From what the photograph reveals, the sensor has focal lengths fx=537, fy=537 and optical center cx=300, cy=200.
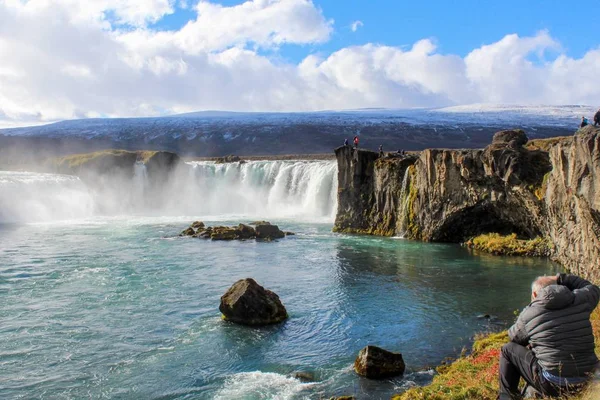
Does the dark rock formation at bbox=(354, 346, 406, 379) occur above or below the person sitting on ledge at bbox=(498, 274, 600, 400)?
below

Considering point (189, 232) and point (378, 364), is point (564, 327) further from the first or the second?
point (189, 232)

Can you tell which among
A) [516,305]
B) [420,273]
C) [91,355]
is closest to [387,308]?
[516,305]

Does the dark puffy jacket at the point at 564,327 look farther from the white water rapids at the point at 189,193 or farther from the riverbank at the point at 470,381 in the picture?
the white water rapids at the point at 189,193

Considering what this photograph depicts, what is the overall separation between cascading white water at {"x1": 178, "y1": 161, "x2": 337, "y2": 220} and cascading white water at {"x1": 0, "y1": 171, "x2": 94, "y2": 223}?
46.9 feet

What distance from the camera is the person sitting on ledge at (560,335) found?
7820 mm

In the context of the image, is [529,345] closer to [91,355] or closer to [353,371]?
[353,371]

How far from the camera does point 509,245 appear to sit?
121 ft

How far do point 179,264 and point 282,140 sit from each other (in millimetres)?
149303

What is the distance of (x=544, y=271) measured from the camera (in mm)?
30516

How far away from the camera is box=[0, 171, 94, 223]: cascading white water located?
6044 cm

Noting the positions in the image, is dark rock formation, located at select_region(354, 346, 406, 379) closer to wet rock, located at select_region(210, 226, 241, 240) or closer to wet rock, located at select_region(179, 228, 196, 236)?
wet rock, located at select_region(210, 226, 241, 240)

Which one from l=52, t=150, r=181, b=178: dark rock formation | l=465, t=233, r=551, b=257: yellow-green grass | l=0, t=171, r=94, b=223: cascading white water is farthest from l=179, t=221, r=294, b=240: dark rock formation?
l=52, t=150, r=181, b=178: dark rock formation

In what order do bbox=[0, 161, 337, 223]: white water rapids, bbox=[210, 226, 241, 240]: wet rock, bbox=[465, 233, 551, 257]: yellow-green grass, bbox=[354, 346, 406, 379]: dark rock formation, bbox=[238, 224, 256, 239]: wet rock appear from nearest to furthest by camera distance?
bbox=[354, 346, 406, 379]: dark rock formation
bbox=[465, 233, 551, 257]: yellow-green grass
bbox=[210, 226, 241, 240]: wet rock
bbox=[238, 224, 256, 239]: wet rock
bbox=[0, 161, 337, 223]: white water rapids

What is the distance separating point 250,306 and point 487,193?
2357 centimetres
